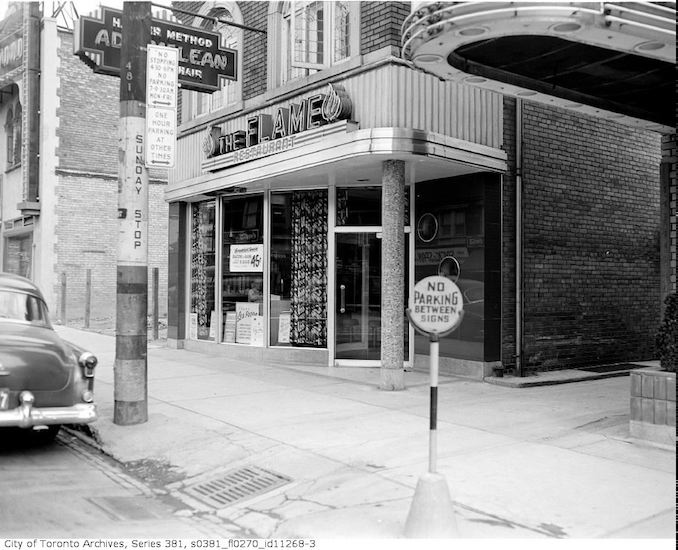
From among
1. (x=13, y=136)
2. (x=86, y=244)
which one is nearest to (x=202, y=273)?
(x=86, y=244)

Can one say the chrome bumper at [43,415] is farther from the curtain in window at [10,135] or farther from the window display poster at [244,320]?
the curtain in window at [10,135]

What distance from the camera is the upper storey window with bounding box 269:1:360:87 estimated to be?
35.2ft

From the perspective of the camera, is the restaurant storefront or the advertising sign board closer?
the advertising sign board

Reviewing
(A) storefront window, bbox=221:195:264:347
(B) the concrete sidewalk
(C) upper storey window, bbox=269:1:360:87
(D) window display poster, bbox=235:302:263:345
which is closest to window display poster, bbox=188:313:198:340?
(A) storefront window, bbox=221:195:264:347

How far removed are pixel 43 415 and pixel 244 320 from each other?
6.81m

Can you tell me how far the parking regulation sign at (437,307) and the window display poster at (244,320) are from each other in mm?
8466

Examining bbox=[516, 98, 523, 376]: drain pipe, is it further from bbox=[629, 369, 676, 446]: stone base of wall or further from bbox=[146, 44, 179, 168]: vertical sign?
bbox=[146, 44, 179, 168]: vertical sign

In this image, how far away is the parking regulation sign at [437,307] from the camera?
4871 millimetres

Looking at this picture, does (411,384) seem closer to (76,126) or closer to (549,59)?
(549,59)

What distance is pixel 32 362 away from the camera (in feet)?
22.2

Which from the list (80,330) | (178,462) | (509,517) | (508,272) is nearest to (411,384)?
(508,272)

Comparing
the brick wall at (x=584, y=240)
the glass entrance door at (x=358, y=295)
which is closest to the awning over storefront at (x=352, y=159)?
the glass entrance door at (x=358, y=295)

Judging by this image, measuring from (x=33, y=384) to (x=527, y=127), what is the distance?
8.53 m

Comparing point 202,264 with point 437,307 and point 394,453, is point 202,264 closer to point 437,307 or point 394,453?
point 394,453
